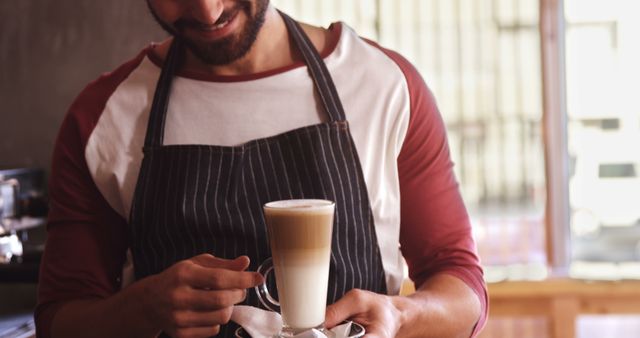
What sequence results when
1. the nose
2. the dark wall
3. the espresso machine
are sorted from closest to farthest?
1. the nose
2. the espresso machine
3. the dark wall

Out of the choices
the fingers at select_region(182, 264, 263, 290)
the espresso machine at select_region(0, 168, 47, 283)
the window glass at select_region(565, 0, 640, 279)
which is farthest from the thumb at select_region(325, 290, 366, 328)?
the window glass at select_region(565, 0, 640, 279)

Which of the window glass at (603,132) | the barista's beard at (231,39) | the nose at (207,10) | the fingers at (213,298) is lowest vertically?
the window glass at (603,132)

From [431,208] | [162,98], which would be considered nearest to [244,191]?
[162,98]

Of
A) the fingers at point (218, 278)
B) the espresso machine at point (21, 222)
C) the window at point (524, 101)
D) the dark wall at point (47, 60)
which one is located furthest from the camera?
the window at point (524, 101)

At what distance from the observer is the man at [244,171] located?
56.8 inches

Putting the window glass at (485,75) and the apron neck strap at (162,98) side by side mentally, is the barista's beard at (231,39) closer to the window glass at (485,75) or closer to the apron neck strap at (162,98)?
the apron neck strap at (162,98)

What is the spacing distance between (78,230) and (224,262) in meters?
0.44

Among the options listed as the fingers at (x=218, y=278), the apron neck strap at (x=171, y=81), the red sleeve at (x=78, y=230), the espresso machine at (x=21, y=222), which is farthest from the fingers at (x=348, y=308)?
the espresso machine at (x=21, y=222)

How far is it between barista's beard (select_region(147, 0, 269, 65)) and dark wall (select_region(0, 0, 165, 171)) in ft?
5.26

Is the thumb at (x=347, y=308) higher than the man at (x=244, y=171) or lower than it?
lower

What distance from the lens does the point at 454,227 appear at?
1.50 meters

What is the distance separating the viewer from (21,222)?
260 centimetres

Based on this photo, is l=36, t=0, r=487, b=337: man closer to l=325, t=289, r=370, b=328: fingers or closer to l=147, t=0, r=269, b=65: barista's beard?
l=147, t=0, r=269, b=65: barista's beard

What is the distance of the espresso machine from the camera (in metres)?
1.97
